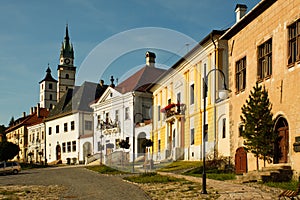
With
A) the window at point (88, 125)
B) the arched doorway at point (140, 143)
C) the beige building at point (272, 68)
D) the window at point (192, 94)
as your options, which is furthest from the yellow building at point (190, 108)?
the window at point (88, 125)

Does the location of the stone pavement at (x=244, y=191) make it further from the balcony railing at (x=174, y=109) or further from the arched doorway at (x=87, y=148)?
the arched doorway at (x=87, y=148)

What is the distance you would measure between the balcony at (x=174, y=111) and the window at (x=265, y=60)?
1642cm

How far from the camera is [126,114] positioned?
53.1 meters

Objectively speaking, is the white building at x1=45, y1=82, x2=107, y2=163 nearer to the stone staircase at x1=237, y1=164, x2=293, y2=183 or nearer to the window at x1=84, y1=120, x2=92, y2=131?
the window at x1=84, y1=120, x2=92, y2=131

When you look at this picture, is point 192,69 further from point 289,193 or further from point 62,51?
point 62,51

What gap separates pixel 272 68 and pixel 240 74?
451cm

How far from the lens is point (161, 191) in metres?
17.7

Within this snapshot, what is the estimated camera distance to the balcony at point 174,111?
3900 cm

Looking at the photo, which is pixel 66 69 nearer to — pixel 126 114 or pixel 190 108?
pixel 126 114

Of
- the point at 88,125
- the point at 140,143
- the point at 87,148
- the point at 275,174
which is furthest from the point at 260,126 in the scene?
the point at 88,125

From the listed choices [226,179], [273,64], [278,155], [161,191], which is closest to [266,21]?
[273,64]

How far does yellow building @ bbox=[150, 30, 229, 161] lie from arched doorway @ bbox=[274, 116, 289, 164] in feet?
25.5

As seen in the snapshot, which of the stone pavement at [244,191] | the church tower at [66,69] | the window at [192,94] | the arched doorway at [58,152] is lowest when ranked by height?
the arched doorway at [58,152]

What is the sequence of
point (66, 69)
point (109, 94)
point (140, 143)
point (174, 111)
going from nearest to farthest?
1. point (174, 111)
2. point (140, 143)
3. point (109, 94)
4. point (66, 69)
